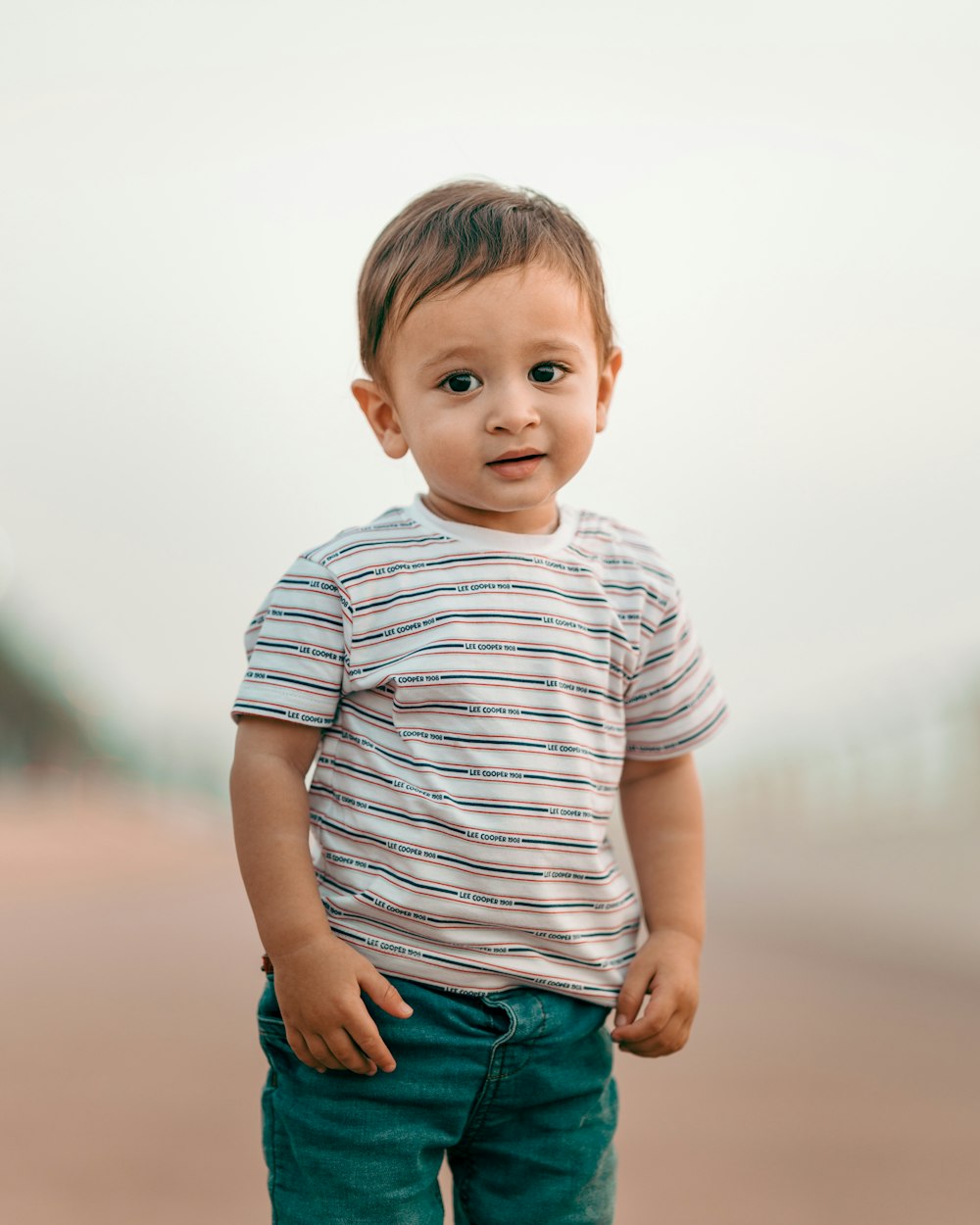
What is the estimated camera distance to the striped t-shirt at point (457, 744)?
3.64ft

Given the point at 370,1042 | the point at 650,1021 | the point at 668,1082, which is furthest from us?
the point at 668,1082

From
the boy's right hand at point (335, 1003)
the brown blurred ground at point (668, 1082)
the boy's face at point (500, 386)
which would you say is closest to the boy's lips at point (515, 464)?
the boy's face at point (500, 386)

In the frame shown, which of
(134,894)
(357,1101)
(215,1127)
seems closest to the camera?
(357,1101)

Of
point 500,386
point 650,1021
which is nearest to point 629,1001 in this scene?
point 650,1021

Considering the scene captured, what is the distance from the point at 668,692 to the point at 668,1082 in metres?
1.44

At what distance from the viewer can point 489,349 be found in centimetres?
112

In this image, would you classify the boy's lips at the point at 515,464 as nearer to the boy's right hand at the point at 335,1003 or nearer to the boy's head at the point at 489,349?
the boy's head at the point at 489,349

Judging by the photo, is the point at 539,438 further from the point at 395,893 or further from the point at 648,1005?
the point at 648,1005

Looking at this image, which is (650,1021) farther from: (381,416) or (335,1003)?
(381,416)

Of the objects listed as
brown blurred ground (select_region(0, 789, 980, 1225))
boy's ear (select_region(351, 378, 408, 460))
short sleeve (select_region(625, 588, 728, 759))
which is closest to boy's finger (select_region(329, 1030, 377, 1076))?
short sleeve (select_region(625, 588, 728, 759))

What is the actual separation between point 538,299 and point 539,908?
511 mm

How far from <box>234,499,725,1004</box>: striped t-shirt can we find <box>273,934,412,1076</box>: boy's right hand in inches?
1.6

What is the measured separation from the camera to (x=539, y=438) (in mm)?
1139

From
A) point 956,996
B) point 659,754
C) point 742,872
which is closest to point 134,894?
point 742,872
